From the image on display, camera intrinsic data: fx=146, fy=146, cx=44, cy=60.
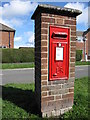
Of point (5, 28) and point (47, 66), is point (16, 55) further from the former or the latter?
point (47, 66)

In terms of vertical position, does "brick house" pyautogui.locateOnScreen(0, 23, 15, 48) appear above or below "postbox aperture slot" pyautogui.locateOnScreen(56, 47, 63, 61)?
above

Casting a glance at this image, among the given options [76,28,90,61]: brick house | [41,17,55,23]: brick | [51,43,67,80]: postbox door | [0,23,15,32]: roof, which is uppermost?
[0,23,15,32]: roof

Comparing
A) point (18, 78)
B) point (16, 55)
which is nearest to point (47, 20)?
point (18, 78)

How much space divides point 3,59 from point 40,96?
16.7 meters

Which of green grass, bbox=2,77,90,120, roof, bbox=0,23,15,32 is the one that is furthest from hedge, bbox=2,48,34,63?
green grass, bbox=2,77,90,120

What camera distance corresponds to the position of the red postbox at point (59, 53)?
10.5ft

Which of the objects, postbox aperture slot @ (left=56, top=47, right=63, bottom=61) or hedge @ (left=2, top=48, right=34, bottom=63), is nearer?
postbox aperture slot @ (left=56, top=47, right=63, bottom=61)

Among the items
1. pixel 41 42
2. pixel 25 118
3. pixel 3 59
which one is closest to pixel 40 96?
pixel 25 118

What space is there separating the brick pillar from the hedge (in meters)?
16.7

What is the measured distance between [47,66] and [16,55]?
1692 centimetres

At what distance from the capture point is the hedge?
19.2 metres

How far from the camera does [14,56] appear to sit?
1950cm

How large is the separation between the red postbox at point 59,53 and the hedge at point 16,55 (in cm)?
1672

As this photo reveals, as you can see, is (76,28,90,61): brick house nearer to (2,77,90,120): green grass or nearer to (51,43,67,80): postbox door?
(2,77,90,120): green grass
